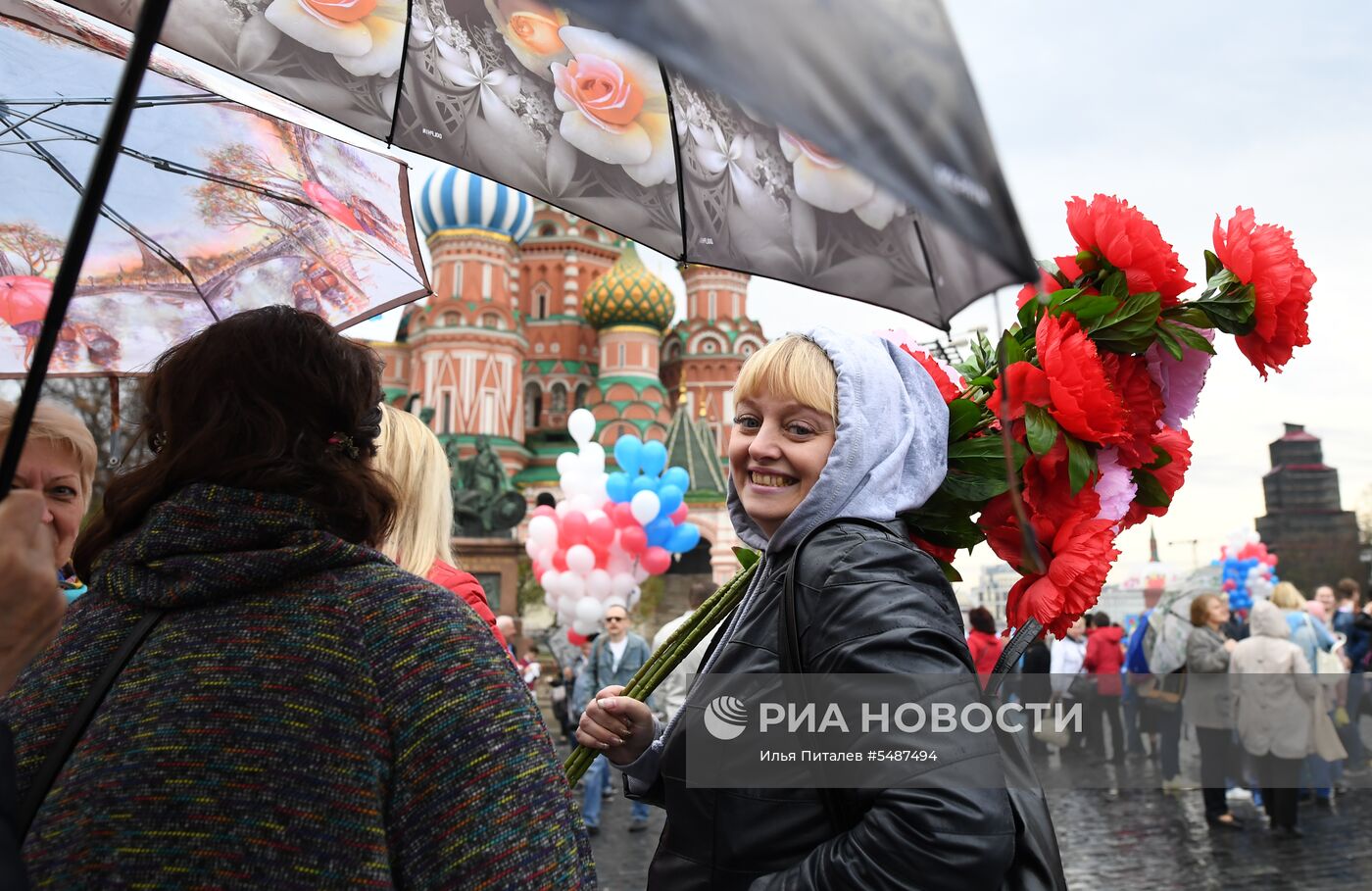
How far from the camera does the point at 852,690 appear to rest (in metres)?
1.65

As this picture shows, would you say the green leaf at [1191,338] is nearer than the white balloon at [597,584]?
Yes

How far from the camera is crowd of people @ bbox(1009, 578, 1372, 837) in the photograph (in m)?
7.98

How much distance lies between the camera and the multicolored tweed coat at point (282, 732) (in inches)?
47.8

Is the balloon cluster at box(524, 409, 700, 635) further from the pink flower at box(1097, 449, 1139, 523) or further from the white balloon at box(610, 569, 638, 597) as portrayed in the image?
the pink flower at box(1097, 449, 1139, 523)

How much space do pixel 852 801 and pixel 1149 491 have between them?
117 cm

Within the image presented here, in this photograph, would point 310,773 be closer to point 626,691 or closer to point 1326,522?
point 626,691

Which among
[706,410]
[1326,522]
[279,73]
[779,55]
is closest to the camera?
[779,55]

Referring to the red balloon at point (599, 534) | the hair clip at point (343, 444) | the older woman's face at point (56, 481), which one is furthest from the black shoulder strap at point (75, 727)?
the red balloon at point (599, 534)

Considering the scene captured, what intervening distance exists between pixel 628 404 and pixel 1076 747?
32.8 meters

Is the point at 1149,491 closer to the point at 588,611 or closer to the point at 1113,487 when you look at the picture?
the point at 1113,487

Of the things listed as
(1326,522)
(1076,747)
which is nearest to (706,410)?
(1326,522)

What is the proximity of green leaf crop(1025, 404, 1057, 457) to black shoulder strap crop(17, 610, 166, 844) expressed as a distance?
1558mm

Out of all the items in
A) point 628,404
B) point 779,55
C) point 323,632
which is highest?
point 628,404

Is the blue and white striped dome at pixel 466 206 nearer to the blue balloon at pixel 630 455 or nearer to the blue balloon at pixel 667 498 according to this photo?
the blue balloon at pixel 630 455
